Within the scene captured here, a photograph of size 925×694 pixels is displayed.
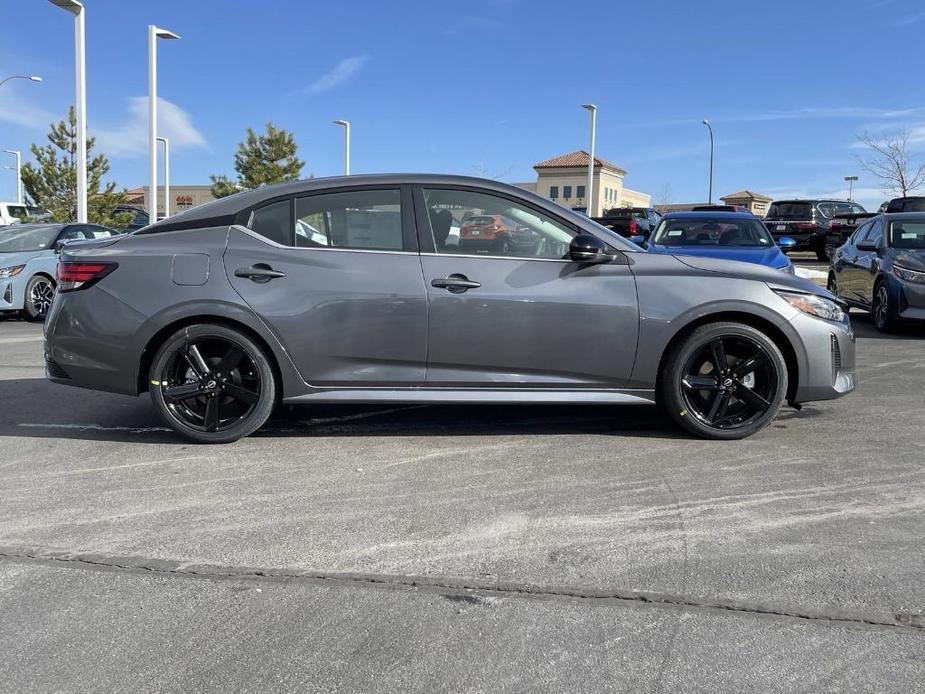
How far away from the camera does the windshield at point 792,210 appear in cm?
2481

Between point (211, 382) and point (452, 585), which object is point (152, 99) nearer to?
point (211, 382)

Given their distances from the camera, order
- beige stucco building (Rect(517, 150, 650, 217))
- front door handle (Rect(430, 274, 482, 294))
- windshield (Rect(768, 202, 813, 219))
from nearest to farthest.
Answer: front door handle (Rect(430, 274, 482, 294))
windshield (Rect(768, 202, 813, 219))
beige stucco building (Rect(517, 150, 650, 217))

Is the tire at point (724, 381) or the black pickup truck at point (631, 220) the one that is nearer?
the tire at point (724, 381)

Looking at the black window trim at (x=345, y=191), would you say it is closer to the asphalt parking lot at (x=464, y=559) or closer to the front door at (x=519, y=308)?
the front door at (x=519, y=308)

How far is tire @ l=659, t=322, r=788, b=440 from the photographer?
197 inches

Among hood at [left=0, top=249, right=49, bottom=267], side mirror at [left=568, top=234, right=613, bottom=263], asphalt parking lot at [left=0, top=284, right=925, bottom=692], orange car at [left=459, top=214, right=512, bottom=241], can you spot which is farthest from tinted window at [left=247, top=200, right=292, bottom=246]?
hood at [left=0, top=249, right=49, bottom=267]

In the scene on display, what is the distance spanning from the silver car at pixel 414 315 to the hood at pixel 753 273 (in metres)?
0.02

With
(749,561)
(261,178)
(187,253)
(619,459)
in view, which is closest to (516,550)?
(749,561)

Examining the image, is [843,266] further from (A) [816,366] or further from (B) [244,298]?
(B) [244,298]

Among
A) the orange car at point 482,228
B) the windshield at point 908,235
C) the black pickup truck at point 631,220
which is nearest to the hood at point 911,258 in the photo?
the windshield at point 908,235

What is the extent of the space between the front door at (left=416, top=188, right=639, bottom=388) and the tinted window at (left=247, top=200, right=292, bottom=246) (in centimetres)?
80

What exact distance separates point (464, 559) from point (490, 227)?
7.68 ft

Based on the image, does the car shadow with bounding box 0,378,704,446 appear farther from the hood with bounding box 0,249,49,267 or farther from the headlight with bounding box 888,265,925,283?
the hood with bounding box 0,249,49,267

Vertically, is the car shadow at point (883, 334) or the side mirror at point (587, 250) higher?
the side mirror at point (587, 250)
